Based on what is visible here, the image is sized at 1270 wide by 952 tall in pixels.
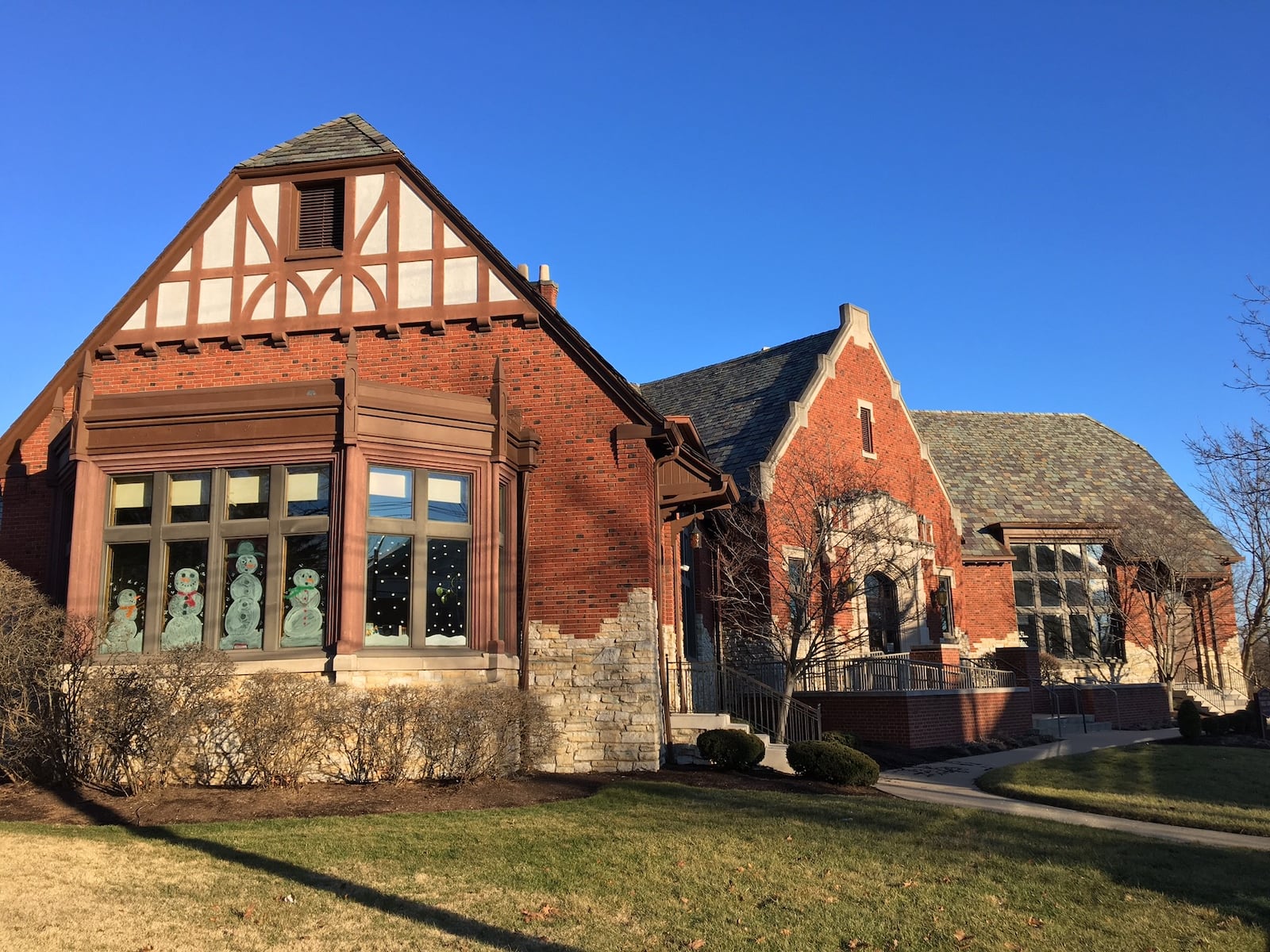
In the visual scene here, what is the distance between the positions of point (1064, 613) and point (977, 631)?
2974mm

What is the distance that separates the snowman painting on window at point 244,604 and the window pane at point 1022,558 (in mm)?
23327

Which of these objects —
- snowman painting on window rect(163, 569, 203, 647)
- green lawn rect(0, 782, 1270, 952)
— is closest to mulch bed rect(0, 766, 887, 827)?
green lawn rect(0, 782, 1270, 952)

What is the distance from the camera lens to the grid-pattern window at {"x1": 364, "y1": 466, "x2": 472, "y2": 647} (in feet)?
40.0

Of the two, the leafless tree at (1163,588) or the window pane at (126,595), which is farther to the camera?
the leafless tree at (1163,588)

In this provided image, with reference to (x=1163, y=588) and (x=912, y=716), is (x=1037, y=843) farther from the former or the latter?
(x=1163, y=588)

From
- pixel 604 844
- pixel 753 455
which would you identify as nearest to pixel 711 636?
pixel 753 455

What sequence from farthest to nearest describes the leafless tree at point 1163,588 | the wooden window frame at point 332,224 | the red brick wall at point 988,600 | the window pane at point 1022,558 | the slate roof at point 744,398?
the window pane at point 1022,558 → the red brick wall at point 988,600 → the leafless tree at point 1163,588 → the slate roof at point 744,398 → the wooden window frame at point 332,224

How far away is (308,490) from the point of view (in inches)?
488

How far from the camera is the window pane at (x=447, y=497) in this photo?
12.7 meters

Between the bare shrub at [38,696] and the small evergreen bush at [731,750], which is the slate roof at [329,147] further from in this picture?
the small evergreen bush at [731,750]

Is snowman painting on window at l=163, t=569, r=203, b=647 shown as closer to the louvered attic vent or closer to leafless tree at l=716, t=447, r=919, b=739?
the louvered attic vent

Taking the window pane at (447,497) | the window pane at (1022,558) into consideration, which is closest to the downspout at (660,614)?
the window pane at (447,497)

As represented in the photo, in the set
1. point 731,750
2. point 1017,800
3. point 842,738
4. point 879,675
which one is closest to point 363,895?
point 731,750

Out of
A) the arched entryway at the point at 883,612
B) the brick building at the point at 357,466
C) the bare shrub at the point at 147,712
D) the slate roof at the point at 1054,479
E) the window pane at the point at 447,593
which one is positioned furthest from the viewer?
the slate roof at the point at 1054,479
